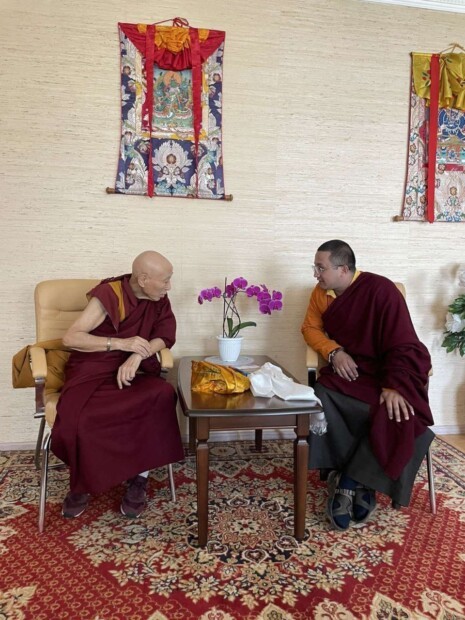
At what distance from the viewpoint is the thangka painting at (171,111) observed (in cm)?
253

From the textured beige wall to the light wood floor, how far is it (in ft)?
1.24

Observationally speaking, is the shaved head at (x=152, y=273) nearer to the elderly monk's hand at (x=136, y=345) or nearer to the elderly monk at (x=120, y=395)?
the elderly monk at (x=120, y=395)

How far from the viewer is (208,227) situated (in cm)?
269

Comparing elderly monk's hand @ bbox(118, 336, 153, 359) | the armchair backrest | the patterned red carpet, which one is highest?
the armchair backrest

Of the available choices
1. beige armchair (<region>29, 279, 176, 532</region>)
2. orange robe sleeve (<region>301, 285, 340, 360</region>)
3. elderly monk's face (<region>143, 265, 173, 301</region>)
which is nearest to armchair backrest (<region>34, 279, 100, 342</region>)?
beige armchair (<region>29, 279, 176, 532</region>)

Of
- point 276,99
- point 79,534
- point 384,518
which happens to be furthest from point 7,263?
point 384,518

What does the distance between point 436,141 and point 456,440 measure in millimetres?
2016

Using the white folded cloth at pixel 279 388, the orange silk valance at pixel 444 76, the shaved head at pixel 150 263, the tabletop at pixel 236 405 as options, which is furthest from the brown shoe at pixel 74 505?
the orange silk valance at pixel 444 76

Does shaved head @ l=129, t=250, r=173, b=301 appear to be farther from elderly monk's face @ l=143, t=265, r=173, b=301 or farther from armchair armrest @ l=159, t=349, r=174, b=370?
armchair armrest @ l=159, t=349, r=174, b=370

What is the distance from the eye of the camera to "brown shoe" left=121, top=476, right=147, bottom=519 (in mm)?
1894

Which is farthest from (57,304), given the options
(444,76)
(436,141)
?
(444,76)

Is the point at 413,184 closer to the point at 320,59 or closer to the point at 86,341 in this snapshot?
the point at 320,59

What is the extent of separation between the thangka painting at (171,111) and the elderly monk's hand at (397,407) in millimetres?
1541

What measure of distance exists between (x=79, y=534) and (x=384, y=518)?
52.1 inches
